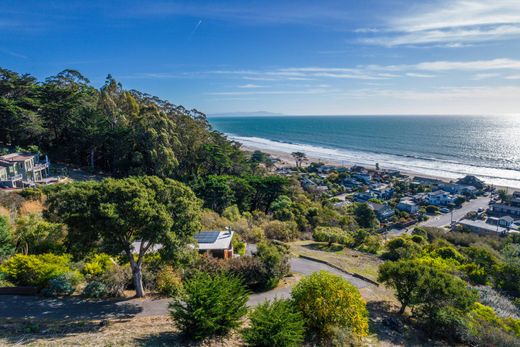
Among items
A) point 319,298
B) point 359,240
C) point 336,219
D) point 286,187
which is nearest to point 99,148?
point 286,187

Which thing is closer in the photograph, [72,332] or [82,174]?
[72,332]

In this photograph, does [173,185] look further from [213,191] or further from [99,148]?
[99,148]

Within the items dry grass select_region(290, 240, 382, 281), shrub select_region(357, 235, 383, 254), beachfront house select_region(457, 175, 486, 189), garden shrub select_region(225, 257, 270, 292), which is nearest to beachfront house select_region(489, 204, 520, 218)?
beachfront house select_region(457, 175, 486, 189)

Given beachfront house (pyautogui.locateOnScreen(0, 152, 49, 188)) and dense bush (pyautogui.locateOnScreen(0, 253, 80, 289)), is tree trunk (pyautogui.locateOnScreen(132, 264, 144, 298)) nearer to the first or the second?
dense bush (pyautogui.locateOnScreen(0, 253, 80, 289))

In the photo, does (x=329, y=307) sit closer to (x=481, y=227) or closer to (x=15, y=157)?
(x=15, y=157)

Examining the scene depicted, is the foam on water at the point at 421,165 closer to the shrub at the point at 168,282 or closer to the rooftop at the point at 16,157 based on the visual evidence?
the shrub at the point at 168,282

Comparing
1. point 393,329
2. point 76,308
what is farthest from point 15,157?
point 393,329
